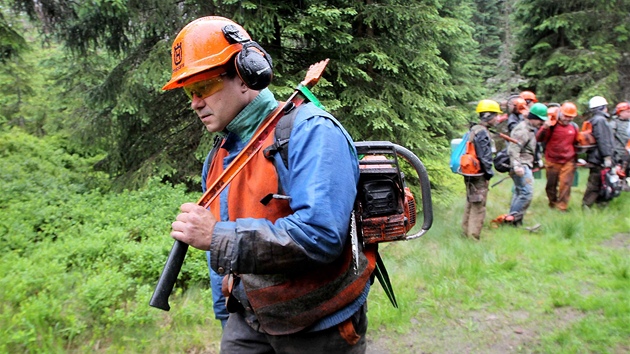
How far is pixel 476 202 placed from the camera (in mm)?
7266

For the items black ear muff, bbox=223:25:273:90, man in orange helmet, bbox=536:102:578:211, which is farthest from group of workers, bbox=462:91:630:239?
black ear muff, bbox=223:25:273:90

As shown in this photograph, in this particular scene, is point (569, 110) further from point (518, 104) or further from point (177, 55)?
point (177, 55)

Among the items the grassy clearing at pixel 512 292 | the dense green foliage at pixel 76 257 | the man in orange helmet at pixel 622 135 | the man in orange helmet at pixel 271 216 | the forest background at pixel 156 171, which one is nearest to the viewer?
the man in orange helmet at pixel 271 216

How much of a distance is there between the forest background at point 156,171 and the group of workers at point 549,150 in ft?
2.24

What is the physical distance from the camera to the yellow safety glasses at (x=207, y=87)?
1.88m

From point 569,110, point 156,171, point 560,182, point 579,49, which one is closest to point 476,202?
point 560,182

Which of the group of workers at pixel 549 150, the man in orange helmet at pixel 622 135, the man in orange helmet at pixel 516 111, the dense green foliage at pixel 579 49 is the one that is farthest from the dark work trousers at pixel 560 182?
the dense green foliage at pixel 579 49

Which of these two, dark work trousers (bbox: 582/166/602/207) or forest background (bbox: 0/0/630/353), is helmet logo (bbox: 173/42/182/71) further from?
dark work trousers (bbox: 582/166/602/207)

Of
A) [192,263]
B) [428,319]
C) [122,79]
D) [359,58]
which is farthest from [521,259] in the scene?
[122,79]

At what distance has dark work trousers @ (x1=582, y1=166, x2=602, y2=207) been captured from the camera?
8.77 meters

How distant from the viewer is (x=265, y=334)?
7.02 feet

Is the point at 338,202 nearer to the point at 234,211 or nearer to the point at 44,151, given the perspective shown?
the point at 234,211

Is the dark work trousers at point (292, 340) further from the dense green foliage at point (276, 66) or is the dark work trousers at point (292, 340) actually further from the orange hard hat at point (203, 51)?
the dense green foliage at point (276, 66)

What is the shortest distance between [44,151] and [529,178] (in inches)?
401
